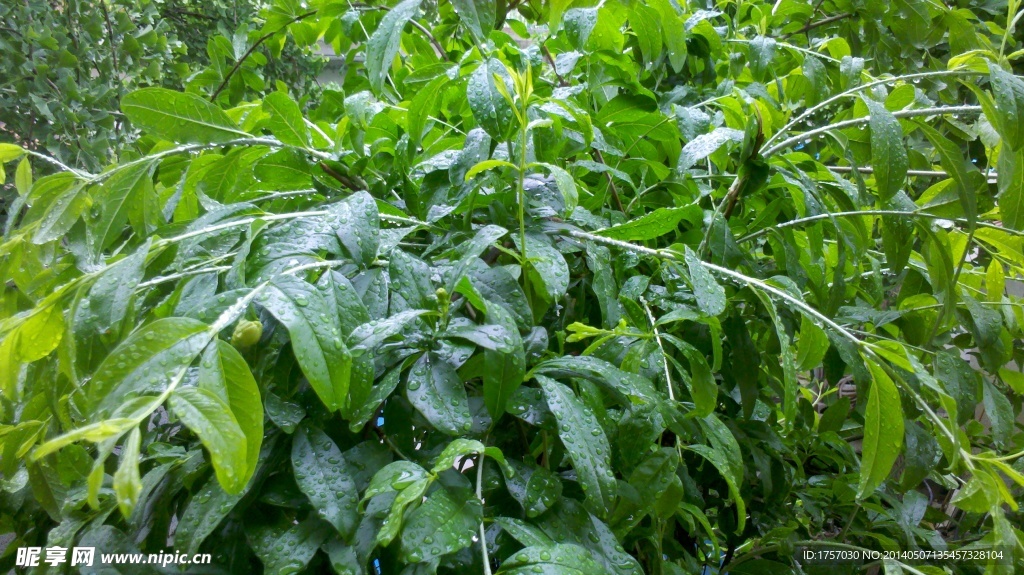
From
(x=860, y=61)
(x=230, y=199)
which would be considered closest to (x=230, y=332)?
(x=230, y=199)

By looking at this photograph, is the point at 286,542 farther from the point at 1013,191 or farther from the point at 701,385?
the point at 1013,191

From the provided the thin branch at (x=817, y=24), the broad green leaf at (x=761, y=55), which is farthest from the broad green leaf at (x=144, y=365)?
the thin branch at (x=817, y=24)

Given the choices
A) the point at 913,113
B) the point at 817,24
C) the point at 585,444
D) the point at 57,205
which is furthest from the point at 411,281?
the point at 817,24

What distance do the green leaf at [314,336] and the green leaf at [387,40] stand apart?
219 millimetres

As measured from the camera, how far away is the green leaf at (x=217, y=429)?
24 centimetres

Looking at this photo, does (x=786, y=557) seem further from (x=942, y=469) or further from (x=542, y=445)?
(x=542, y=445)

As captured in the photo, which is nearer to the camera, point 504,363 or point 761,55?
point 504,363

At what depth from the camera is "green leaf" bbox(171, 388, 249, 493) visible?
0.77 feet

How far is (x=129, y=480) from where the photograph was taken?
22 centimetres

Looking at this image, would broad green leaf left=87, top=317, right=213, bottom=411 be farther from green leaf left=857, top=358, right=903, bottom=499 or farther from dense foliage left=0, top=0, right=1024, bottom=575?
green leaf left=857, top=358, right=903, bottom=499

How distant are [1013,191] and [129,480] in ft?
1.89

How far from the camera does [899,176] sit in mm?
457

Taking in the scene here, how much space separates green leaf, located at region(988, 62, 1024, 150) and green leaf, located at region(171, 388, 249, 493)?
502mm

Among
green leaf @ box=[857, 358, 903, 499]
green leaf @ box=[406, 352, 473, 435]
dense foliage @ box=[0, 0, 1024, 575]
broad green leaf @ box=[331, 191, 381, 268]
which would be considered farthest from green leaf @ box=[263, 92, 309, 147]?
green leaf @ box=[857, 358, 903, 499]
